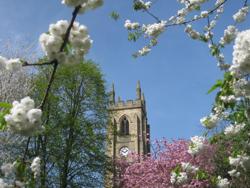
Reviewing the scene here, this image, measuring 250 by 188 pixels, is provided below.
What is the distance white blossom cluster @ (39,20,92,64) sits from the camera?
2.84 meters

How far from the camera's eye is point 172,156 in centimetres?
2170

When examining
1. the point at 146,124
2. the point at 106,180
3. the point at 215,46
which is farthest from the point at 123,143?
the point at 215,46

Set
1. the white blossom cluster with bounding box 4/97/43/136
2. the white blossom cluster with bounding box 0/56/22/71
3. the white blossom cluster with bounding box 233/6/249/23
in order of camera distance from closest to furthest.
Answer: the white blossom cluster with bounding box 4/97/43/136
the white blossom cluster with bounding box 0/56/22/71
the white blossom cluster with bounding box 233/6/249/23

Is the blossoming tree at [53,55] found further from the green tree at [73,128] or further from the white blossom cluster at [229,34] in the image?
the green tree at [73,128]

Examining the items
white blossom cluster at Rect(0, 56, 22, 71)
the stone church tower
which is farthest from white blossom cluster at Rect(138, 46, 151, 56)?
the stone church tower

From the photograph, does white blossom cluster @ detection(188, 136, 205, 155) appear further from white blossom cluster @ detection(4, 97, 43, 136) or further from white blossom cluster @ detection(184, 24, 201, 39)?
white blossom cluster @ detection(4, 97, 43, 136)

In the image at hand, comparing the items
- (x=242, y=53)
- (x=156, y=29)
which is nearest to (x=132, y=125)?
(x=156, y=29)

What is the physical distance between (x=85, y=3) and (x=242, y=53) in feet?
4.27

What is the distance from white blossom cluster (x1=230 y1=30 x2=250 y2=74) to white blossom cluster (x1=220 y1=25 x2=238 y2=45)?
2192mm

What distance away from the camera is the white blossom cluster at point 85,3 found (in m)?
2.83

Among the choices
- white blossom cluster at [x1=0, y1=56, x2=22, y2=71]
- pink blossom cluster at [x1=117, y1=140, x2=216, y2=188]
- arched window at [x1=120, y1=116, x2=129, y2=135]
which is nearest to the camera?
white blossom cluster at [x1=0, y1=56, x2=22, y2=71]

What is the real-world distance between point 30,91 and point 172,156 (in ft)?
24.3

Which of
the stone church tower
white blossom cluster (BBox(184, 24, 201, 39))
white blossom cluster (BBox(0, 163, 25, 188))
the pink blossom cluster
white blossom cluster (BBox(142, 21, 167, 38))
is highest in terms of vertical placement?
the stone church tower

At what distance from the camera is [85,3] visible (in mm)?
2961
